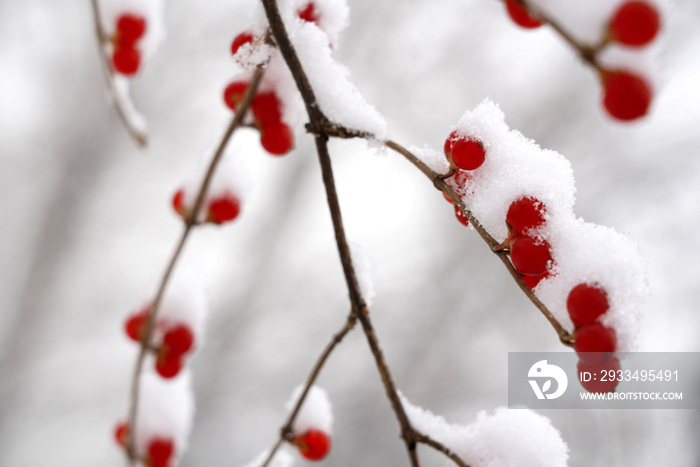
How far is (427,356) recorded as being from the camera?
4312mm

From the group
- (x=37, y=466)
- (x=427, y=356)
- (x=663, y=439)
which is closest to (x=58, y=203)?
→ (x=37, y=466)

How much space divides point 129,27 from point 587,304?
592 millimetres

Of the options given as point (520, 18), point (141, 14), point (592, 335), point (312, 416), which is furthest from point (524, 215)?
point (141, 14)

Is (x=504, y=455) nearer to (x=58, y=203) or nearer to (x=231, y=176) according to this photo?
(x=231, y=176)

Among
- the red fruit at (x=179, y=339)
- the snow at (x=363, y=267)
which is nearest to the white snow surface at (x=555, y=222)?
the snow at (x=363, y=267)

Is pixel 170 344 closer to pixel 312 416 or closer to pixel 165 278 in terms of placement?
pixel 165 278

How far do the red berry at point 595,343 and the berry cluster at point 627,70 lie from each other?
0.75 ft

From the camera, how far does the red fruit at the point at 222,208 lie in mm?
599

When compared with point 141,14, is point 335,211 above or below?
below

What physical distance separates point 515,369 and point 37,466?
12.4 feet

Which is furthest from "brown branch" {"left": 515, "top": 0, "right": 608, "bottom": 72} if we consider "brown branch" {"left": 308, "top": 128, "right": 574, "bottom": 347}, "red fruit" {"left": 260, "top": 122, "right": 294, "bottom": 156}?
"red fruit" {"left": 260, "top": 122, "right": 294, "bottom": 156}

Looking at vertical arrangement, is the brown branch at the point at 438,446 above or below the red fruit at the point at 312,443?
below

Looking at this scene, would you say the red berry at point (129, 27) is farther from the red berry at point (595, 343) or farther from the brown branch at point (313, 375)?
the red berry at point (595, 343)

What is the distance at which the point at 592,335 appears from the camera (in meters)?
0.46
